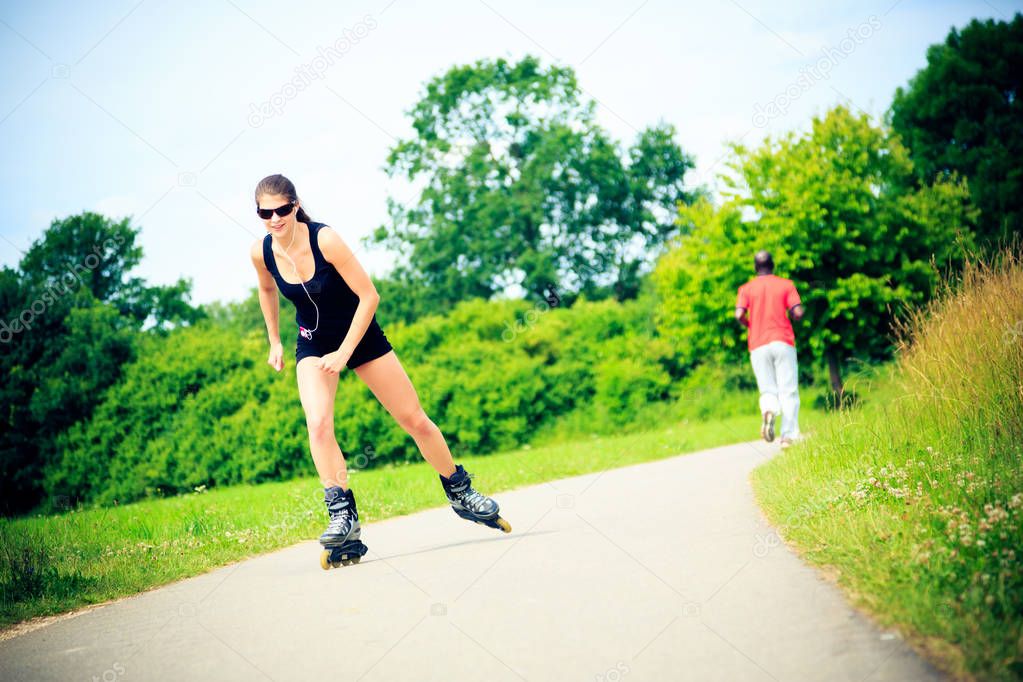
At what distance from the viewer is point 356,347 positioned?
5.02 m

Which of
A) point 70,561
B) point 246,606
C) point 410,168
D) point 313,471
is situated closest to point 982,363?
point 246,606

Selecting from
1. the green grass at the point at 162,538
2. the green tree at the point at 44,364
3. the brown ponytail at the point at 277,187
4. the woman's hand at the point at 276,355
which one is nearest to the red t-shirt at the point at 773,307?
the green grass at the point at 162,538

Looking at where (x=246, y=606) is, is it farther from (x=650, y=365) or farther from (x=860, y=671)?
(x=650, y=365)

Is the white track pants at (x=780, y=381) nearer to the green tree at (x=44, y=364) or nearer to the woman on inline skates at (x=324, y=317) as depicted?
the woman on inline skates at (x=324, y=317)

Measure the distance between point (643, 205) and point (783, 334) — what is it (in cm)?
3061

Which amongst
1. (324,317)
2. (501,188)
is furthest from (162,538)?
(501,188)

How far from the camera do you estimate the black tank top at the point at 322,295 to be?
485 centimetres

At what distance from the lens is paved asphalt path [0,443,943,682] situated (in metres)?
2.98

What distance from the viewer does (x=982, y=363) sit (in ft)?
18.8

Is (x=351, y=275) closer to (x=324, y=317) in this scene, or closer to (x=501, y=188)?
(x=324, y=317)

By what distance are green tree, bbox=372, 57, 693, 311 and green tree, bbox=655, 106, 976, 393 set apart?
15.5 m

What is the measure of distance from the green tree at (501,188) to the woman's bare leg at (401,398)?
28.5m

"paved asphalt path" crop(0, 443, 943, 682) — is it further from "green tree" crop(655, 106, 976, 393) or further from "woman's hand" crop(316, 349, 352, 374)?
"green tree" crop(655, 106, 976, 393)

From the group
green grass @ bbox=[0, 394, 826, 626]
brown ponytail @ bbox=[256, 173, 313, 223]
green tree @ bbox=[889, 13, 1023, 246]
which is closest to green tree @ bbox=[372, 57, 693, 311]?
green tree @ bbox=[889, 13, 1023, 246]
